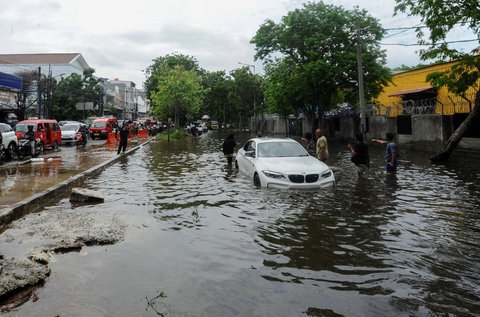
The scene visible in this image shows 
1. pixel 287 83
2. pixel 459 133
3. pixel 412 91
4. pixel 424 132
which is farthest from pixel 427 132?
pixel 287 83

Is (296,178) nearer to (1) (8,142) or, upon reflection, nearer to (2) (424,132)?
(1) (8,142)

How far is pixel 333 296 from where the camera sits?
13.6 ft

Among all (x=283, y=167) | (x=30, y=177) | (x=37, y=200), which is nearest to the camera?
(x=37, y=200)

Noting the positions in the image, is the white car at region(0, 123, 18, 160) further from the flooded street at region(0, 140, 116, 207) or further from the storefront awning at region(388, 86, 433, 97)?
the storefront awning at region(388, 86, 433, 97)

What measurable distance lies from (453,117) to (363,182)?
13765 mm

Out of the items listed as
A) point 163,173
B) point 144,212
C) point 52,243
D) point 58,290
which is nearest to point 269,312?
point 58,290

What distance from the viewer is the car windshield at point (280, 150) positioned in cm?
1137

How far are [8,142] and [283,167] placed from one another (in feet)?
44.6

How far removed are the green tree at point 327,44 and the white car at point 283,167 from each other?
18.7 metres

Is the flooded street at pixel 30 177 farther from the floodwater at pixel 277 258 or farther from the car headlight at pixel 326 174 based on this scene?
the car headlight at pixel 326 174

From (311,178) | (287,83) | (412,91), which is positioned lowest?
(311,178)

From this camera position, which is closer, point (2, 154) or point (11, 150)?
point (2, 154)

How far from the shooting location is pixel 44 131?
2352 cm

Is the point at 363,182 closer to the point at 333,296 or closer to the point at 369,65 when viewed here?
the point at 333,296
